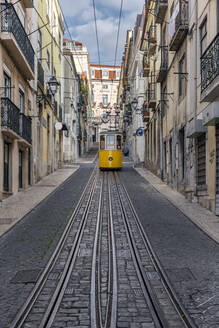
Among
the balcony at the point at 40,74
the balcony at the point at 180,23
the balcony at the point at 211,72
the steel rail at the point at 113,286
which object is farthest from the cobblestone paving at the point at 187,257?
the balcony at the point at 40,74

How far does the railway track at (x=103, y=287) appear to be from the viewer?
13.8 feet

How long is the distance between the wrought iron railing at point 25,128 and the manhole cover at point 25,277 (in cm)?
1018

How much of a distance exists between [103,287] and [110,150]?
20.4 m

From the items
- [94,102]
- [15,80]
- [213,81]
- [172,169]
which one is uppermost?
[94,102]

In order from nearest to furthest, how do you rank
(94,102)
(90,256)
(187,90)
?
(90,256), (187,90), (94,102)

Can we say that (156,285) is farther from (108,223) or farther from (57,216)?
(57,216)

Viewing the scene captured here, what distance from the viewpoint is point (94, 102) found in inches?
3435

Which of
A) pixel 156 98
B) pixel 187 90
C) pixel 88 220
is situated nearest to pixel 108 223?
Result: pixel 88 220

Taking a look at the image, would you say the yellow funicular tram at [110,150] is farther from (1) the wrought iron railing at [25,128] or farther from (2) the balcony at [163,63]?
(1) the wrought iron railing at [25,128]

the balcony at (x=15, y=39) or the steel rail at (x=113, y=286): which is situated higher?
the balcony at (x=15, y=39)

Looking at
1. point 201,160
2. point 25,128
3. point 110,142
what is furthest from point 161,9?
point 201,160

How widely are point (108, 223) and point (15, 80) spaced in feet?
27.3

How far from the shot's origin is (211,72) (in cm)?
1023

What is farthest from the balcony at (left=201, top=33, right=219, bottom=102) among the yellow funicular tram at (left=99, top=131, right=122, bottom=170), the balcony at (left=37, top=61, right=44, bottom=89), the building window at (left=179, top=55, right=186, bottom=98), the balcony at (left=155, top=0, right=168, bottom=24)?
the yellow funicular tram at (left=99, top=131, right=122, bottom=170)
